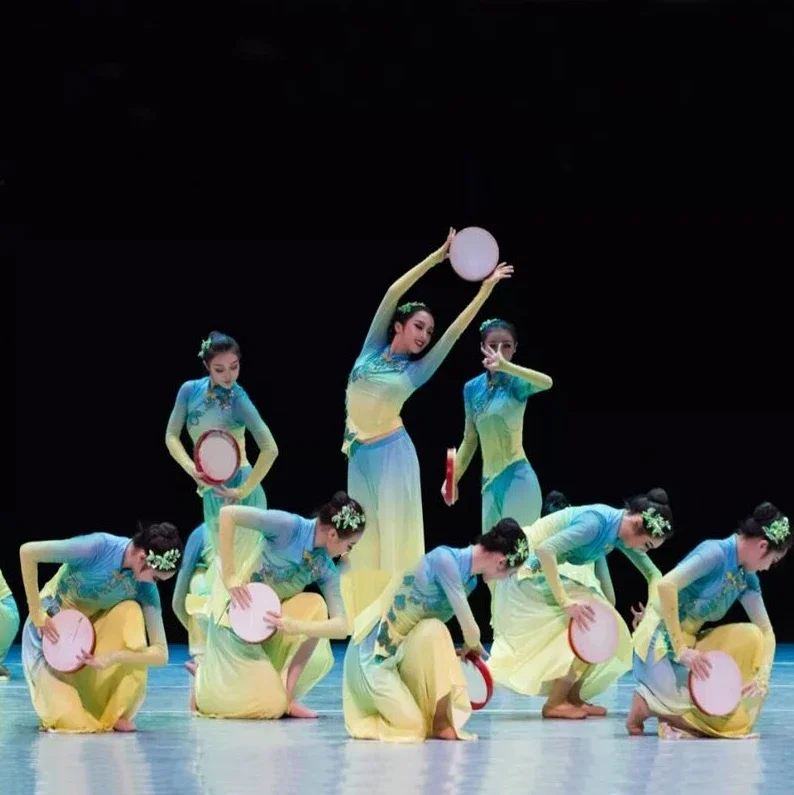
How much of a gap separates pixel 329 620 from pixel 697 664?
44.5 inches

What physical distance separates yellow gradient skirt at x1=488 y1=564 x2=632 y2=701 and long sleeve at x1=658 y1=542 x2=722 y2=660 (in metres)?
0.70

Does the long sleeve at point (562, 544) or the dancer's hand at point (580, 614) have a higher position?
the long sleeve at point (562, 544)

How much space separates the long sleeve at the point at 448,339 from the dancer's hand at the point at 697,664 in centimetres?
136

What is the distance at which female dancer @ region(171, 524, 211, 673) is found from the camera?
6.95 meters

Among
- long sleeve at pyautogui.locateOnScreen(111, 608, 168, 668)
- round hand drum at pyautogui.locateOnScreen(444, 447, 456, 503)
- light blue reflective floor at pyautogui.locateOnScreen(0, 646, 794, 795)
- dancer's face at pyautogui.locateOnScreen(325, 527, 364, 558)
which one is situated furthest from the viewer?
round hand drum at pyautogui.locateOnScreen(444, 447, 456, 503)

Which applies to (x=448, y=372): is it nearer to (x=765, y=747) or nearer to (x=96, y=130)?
(x=96, y=130)

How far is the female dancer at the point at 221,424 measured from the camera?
271 inches

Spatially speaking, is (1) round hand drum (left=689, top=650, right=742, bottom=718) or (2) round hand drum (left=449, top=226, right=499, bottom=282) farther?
(2) round hand drum (left=449, top=226, right=499, bottom=282)

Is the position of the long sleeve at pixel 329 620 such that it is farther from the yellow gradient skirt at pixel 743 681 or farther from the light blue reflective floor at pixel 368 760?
the yellow gradient skirt at pixel 743 681

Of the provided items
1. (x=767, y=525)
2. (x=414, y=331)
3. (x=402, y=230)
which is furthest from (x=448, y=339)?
(x=402, y=230)

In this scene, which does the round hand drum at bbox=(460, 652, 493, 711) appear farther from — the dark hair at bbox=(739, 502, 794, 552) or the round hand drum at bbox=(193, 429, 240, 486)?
the round hand drum at bbox=(193, 429, 240, 486)

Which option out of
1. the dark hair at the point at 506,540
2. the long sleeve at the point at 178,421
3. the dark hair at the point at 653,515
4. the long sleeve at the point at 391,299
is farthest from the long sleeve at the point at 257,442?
the dark hair at the point at 506,540

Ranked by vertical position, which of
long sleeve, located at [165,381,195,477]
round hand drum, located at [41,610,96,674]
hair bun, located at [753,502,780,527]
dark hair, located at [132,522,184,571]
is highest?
long sleeve, located at [165,381,195,477]

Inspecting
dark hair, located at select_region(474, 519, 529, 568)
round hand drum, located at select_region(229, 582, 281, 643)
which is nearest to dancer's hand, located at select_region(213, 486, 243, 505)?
round hand drum, located at select_region(229, 582, 281, 643)
